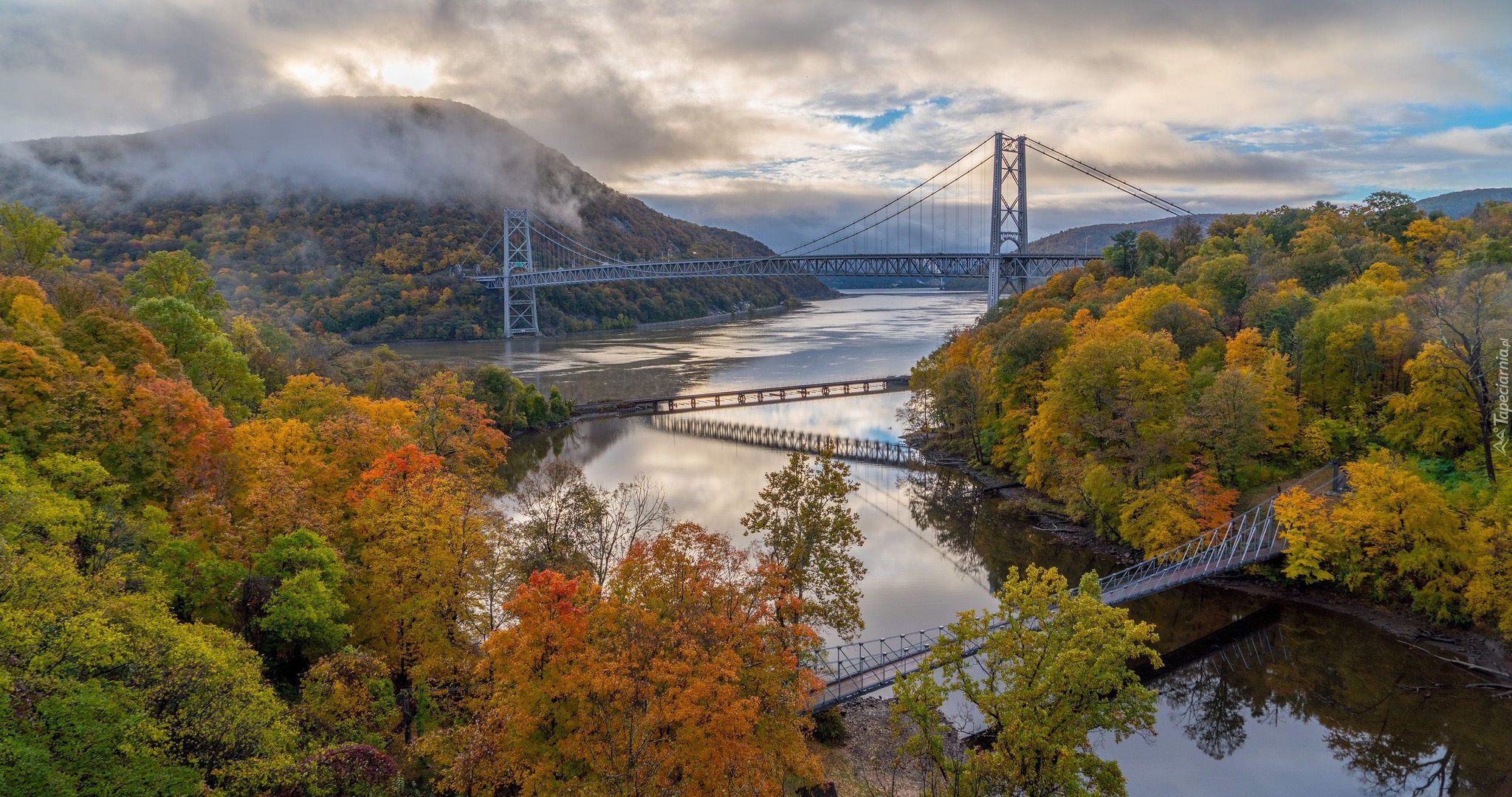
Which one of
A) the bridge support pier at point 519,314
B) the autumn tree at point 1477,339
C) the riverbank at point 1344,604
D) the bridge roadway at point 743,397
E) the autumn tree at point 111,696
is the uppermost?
the bridge support pier at point 519,314

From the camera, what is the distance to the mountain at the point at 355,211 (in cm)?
7056


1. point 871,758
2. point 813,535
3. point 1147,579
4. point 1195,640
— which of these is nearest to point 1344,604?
point 1195,640

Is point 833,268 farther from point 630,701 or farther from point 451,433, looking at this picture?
point 630,701

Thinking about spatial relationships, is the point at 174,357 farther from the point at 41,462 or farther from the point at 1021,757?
the point at 1021,757

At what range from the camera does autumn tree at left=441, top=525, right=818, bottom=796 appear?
8.14m

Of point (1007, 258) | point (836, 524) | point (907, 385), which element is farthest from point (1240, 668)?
point (1007, 258)

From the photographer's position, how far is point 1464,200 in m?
46.5

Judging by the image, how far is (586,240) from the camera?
10712cm

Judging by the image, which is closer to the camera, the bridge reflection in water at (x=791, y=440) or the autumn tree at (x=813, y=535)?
the autumn tree at (x=813, y=535)

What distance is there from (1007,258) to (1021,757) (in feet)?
146

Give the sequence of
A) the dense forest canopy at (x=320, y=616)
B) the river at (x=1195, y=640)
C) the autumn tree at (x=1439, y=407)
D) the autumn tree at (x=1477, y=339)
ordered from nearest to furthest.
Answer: the dense forest canopy at (x=320, y=616) < the river at (x=1195, y=640) < the autumn tree at (x=1477, y=339) < the autumn tree at (x=1439, y=407)

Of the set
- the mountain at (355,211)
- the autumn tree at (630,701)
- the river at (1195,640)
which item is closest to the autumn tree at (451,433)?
the river at (1195,640)

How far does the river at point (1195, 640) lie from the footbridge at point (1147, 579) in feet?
2.79

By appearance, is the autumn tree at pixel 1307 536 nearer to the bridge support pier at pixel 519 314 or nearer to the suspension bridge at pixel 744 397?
the suspension bridge at pixel 744 397
